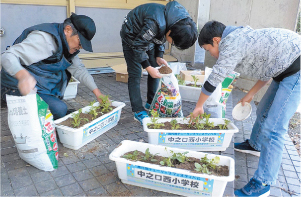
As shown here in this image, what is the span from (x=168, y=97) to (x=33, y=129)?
1.57 m

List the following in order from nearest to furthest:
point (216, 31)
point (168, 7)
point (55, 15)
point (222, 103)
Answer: point (216, 31), point (168, 7), point (222, 103), point (55, 15)

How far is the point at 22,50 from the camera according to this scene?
2.23 meters

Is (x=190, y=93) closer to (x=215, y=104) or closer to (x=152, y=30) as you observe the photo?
(x=215, y=104)

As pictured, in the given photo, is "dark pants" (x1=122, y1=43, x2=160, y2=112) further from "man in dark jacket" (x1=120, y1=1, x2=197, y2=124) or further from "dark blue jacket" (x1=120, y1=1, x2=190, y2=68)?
"dark blue jacket" (x1=120, y1=1, x2=190, y2=68)

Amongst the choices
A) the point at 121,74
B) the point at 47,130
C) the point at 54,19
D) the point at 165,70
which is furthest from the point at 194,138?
the point at 54,19

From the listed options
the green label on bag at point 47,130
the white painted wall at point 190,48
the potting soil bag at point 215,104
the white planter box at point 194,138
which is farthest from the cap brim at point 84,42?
the white painted wall at point 190,48

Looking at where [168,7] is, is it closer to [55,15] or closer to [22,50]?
[22,50]

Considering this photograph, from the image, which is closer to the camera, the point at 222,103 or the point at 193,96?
the point at 222,103

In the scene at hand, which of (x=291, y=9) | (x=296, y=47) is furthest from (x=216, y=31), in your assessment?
(x=291, y=9)

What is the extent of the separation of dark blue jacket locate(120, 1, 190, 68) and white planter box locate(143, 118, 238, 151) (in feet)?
2.78

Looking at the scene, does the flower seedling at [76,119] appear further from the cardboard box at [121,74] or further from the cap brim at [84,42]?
the cardboard box at [121,74]

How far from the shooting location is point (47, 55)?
94.7 inches

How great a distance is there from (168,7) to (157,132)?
4.20 ft

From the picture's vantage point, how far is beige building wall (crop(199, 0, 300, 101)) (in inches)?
163
